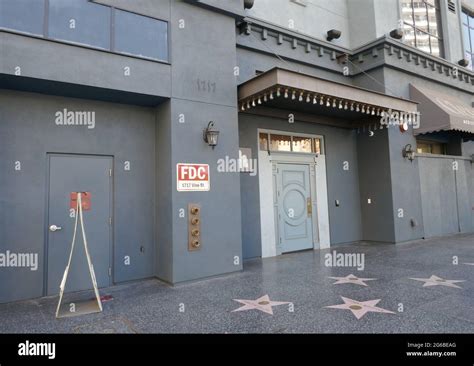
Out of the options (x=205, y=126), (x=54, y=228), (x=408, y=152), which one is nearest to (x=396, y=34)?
(x=408, y=152)

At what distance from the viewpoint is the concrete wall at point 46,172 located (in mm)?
4441

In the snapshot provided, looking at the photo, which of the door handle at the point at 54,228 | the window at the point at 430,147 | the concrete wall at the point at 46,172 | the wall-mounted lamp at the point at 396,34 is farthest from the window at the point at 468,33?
the door handle at the point at 54,228

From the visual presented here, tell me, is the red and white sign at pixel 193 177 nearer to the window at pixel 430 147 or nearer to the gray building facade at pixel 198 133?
the gray building facade at pixel 198 133

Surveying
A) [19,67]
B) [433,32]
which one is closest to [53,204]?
[19,67]

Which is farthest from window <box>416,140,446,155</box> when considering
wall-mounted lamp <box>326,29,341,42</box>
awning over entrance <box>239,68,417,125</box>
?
wall-mounted lamp <box>326,29,341,42</box>

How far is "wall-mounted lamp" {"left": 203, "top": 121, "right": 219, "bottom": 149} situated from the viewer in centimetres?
537

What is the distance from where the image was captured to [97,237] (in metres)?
5.03

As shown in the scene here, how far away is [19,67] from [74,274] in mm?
2946

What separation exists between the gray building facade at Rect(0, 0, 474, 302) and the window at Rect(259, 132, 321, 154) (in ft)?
0.11

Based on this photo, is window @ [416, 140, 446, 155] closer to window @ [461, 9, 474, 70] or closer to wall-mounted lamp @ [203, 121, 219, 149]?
window @ [461, 9, 474, 70]

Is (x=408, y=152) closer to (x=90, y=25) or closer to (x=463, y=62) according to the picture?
(x=463, y=62)

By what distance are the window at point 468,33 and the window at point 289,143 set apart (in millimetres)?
7806

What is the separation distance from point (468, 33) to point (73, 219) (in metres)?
14.5
